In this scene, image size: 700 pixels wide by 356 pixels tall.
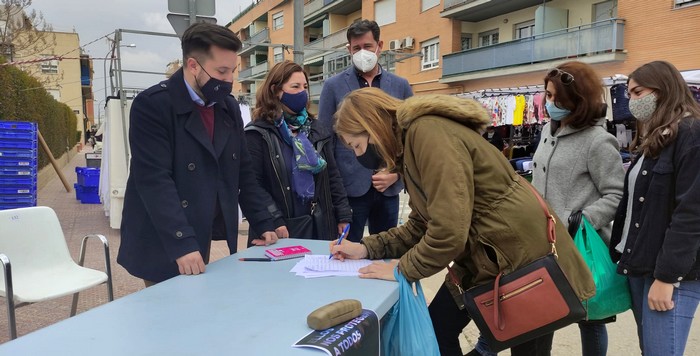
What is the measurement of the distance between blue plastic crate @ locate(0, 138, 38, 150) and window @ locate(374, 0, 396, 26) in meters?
19.1

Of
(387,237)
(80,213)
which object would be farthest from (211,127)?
(80,213)

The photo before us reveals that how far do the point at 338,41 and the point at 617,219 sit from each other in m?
26.2

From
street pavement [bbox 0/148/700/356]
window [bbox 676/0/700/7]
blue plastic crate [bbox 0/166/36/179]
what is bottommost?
street pavement [bbox 0/148/700/356]

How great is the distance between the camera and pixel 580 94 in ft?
7.68

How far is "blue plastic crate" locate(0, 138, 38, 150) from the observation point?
20.8ft

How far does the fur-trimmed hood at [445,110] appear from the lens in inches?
66.7

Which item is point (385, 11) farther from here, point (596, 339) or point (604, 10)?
point (596, 339)

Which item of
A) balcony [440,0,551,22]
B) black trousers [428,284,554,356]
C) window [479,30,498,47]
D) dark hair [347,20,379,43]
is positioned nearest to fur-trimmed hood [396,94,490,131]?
black trousers [428,284,554,356]

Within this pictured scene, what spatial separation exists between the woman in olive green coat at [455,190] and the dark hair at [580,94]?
0.80 meters

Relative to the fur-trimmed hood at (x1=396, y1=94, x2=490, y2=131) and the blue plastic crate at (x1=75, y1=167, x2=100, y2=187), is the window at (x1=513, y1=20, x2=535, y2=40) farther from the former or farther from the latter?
the fur-trimmed hood at (x1=396, y1=94, x2=490, y2=131)

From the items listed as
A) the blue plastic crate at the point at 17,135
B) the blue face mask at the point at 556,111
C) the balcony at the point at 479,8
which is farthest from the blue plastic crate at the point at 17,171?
the balcony at the point at 479,8

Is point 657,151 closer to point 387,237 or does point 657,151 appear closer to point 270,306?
point 387,237

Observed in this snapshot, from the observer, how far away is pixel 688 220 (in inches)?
70.4

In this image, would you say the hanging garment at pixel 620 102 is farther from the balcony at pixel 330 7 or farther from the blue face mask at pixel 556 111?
the balcony at pixel 330 7
